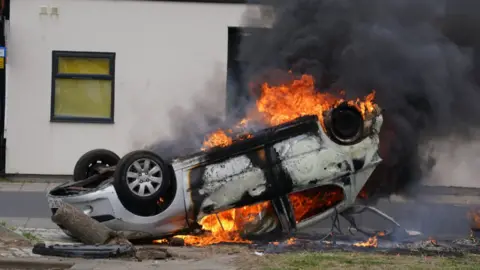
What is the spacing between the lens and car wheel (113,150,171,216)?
29.6 ft

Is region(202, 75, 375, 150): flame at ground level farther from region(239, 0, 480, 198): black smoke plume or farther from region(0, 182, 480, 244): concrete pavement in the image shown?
region(0, 182, 480, 244): concrete pavement

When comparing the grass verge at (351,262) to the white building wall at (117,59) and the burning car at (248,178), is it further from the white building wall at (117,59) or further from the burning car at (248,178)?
the white building wall at (117,59)

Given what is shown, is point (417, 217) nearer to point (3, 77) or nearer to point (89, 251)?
point (89, 251)

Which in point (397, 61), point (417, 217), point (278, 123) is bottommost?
point (417, 217)

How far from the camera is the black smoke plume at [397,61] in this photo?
972cm

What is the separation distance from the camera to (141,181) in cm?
908

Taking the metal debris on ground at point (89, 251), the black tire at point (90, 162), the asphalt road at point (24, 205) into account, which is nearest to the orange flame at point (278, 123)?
the metal debris on ground at point (89, 251)

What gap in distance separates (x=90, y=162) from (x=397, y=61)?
4239mm

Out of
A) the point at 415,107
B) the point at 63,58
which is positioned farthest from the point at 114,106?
the point at 415,107

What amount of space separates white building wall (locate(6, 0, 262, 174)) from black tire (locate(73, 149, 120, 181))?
231 inches

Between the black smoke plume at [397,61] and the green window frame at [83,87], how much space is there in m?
6.95

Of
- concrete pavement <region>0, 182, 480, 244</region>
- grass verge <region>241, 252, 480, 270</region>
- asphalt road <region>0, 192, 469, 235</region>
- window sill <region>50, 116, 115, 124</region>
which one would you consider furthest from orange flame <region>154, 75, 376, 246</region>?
window sill <region>50, 116, 115, 124</region>

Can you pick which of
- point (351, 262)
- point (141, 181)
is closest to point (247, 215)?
point (141, 181)

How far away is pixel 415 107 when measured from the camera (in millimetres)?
9844
